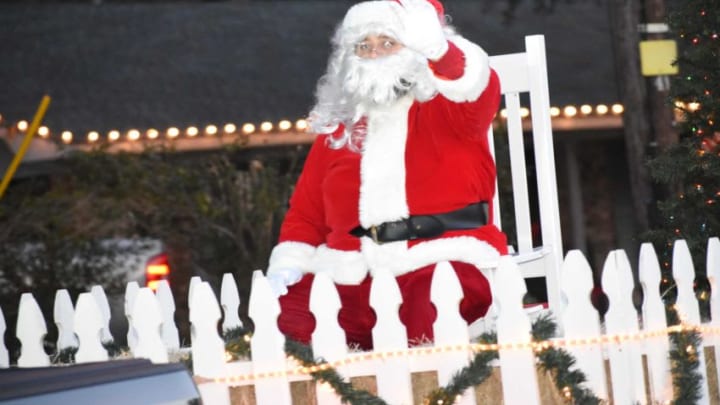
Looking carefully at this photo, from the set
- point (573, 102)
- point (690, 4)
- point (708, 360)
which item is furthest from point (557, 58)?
point (708, 360)

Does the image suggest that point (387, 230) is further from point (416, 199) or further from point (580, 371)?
point (580, 371)

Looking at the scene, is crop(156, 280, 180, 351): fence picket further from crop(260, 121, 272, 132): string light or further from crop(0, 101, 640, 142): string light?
crop(260, 121, 272, 132): string light

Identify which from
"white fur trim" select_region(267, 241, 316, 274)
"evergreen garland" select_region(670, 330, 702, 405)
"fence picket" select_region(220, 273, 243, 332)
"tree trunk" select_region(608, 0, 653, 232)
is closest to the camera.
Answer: "evergreen garland" select_region(670, 330, 702, 405)

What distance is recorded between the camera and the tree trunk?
424 inches

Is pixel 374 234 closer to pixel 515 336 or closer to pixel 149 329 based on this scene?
pixel 515 336

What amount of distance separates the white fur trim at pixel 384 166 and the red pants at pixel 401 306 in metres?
0.24

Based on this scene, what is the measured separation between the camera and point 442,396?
206 inches

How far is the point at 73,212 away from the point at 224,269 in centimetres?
150

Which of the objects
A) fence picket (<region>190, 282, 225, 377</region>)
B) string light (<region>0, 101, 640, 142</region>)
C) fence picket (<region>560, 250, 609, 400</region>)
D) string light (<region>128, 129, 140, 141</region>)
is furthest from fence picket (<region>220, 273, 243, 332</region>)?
string light (<region>128, 129, 140, 141</region>)

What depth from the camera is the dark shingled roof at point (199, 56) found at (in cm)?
1204

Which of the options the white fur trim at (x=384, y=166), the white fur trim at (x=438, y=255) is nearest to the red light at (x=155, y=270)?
the white fur trim at (x=384, y=166)

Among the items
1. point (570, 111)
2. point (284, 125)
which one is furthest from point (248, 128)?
point (570, 111)

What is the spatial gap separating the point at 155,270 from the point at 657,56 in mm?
3519

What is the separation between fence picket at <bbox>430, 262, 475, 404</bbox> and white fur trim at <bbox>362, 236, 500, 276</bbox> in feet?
1.44
